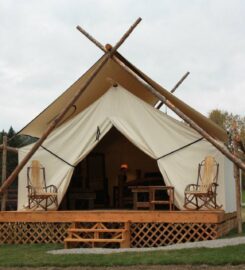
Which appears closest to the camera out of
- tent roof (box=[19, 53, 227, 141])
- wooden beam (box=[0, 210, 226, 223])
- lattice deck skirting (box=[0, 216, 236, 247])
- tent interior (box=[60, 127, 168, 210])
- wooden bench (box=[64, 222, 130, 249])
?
wooden bench (box=[64, 222, 130, 249])

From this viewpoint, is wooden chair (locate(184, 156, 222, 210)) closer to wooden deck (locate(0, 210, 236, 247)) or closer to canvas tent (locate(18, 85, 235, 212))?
canvas tent (locate(18, 85, 235, 212))

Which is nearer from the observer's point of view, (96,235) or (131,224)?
(96,235)

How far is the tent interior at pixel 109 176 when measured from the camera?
12109mm

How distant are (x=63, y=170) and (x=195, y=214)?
2984 millimetres

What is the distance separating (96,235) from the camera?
9227mm

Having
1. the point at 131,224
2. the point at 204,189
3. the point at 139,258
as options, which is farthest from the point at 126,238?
the point at 139,258

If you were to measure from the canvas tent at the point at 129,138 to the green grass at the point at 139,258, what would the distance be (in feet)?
7.91

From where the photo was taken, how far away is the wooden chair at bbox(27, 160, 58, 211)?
33.6 feet

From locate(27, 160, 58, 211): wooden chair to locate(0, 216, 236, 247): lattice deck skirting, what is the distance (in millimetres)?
484

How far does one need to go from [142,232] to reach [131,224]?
0.82 ft

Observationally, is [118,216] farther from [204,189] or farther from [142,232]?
[204,189]

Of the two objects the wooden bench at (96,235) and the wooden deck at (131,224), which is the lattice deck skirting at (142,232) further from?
the wooden bench at (96,235)

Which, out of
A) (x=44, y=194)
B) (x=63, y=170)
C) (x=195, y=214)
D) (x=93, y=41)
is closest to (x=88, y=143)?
(x=63, y=170)

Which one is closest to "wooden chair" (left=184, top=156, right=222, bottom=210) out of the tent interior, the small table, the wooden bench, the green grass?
the small table
